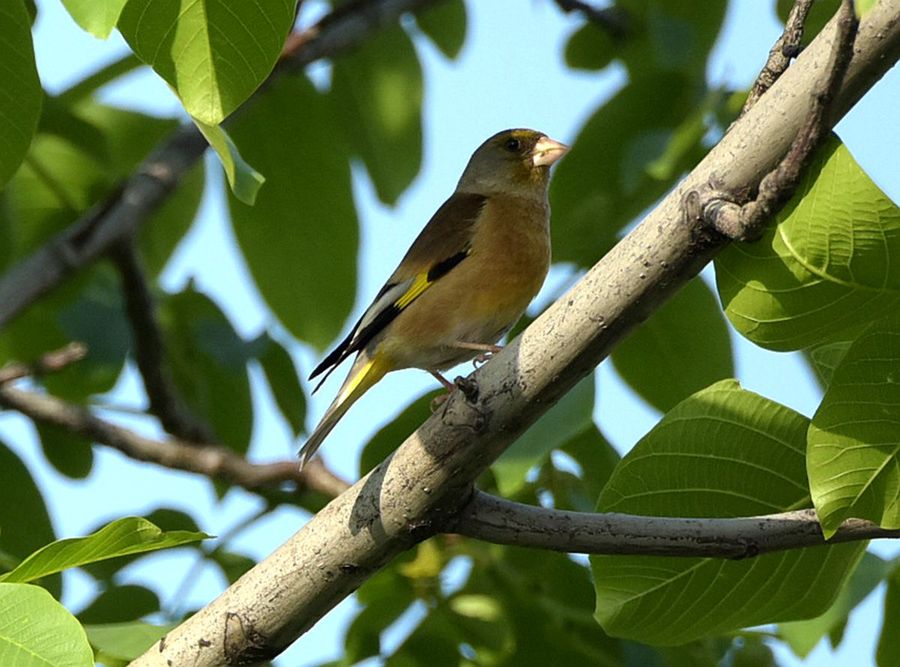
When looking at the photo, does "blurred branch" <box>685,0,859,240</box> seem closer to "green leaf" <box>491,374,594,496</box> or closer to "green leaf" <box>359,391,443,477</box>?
"green leaf" <box>491,374,594,496</box>

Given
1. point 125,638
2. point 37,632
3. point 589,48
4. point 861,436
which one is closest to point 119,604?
point 125,638

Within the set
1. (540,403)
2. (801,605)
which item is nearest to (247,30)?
(540,403)

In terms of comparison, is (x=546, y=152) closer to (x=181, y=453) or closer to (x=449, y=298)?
(x=449, y=298)

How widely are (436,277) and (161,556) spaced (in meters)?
1.41

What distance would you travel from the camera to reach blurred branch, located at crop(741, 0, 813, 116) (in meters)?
2.66

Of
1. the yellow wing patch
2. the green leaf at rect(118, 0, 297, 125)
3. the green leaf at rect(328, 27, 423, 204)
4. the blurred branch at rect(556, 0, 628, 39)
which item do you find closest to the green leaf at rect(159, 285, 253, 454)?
the yellow wing patch

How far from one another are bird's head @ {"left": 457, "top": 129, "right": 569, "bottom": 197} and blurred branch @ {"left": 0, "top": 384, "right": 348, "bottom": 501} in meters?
1.60

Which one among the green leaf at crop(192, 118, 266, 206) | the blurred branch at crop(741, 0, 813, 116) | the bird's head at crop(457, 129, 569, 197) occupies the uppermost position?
the blurred branch at crop(741, 0, 813, 116)

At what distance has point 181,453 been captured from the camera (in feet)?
18.2

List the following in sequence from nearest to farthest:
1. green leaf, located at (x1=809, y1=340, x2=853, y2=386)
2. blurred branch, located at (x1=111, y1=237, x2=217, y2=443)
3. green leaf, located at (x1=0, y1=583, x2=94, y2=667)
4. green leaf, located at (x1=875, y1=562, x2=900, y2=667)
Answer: green leaf, located at (x1=0, y1=583, x2=94, y2=667), green leaf, located at (x1=809, y1=340, x2=853, y2=386), green leaf, located at (x1=875, y1=562, x2=900, y2=667), blurred branch, located at (x1=111, y1=237, x2=217, y2=443)

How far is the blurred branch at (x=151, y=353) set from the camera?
5152mm

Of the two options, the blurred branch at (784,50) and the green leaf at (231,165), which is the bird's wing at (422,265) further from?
the blurred branch at (784,50)

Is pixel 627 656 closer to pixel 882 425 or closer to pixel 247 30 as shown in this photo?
pixel 882 425

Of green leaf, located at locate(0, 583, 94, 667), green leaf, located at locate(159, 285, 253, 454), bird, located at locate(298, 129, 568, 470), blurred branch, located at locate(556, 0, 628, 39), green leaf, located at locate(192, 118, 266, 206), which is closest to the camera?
green leaf, located at locate(0, 583, 94, 667)
